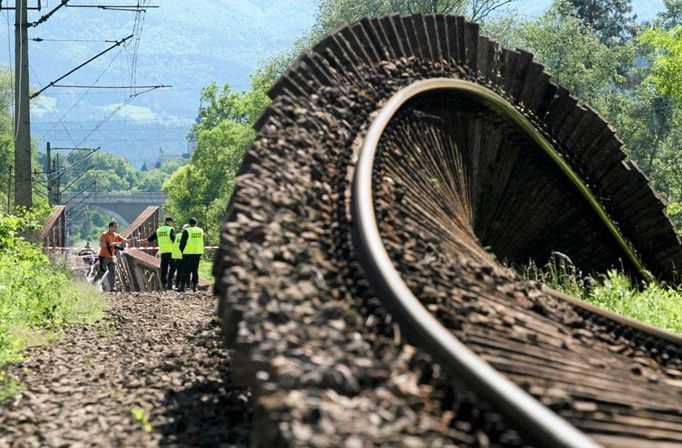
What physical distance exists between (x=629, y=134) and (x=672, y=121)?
2.04m

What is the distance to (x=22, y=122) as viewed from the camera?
21.4 meters

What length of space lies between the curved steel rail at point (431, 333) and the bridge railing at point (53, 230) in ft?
46.5

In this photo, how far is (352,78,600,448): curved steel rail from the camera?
364 centimetres

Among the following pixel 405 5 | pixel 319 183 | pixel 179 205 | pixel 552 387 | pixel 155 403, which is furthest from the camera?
pixel 179 205

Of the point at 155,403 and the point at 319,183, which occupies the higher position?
the point at 319,183

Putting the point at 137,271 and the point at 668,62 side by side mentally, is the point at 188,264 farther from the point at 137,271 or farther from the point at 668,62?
the point at 668,62

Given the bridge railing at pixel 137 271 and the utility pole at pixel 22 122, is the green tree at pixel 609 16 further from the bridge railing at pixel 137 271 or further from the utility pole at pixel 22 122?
the bridge railing at pixel 137 271

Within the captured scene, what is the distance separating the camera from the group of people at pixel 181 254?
733 inches

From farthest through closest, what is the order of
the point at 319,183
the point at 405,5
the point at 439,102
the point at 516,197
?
1. the point at 405,5
2. the point at 516,197
3. the point at 439,102
4. the point at 319,183

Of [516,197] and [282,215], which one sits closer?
[282,215]

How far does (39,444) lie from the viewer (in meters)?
5.66

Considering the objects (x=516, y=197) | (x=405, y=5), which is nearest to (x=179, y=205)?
(x=405, y=5)

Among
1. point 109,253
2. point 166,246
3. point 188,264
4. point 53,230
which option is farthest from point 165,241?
point 53,230

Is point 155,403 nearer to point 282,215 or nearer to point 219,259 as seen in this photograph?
point 219,259
